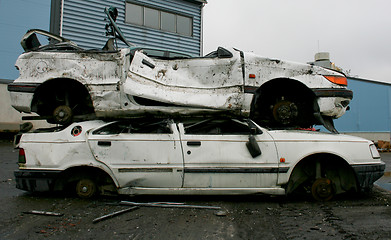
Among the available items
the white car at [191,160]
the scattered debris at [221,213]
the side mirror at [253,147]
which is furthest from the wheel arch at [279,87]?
the scattered debris at [221,213]

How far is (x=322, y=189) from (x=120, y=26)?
8.78 meters

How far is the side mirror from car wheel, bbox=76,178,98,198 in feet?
7.02

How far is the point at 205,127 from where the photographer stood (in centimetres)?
400

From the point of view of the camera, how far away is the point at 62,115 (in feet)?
14.2

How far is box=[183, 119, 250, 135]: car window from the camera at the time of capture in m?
3.93

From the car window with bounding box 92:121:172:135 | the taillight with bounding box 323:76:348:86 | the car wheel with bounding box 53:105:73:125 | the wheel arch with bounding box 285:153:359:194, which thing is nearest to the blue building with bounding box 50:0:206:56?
the car wheel with bounding box 53:105:73:125

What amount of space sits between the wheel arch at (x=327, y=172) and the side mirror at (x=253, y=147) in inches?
23.7

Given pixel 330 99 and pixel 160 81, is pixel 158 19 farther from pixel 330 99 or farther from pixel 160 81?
pixel 330 99

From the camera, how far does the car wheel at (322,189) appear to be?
3.93 metres

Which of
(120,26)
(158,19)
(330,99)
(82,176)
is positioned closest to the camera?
(82,176)

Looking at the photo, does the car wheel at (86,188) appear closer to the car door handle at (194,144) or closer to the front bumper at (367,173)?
the car door handle at (194,144)

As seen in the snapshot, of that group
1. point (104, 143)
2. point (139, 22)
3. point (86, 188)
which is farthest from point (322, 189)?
point (139, 22)

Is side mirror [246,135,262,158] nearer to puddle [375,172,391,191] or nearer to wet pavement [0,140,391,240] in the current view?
wet pavement [0,140,391,240]

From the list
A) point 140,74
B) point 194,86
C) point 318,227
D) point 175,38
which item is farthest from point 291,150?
point 175,38
